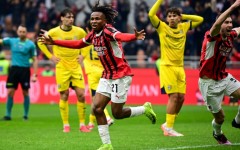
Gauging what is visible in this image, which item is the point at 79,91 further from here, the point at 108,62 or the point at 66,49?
the point at 108,62

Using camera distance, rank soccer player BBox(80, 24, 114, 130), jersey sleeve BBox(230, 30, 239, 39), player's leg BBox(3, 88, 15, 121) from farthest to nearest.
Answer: player's leg BBox(3, 88, 15, 121)
soccer player BBox(80, 24, 114, 130)
jersey sleeve BBox(230, 30, 239, 39)

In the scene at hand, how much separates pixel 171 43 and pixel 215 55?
3.01m

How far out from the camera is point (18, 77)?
774 inches

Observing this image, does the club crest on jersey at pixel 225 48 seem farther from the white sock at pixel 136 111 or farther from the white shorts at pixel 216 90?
the white sock at pixel 136 111

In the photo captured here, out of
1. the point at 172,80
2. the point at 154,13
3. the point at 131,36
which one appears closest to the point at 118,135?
the point at 172,80

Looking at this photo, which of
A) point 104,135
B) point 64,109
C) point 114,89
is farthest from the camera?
point 64,109

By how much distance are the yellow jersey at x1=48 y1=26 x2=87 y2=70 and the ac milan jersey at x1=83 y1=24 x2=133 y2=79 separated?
13.8 ft

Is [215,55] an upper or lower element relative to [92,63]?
upper

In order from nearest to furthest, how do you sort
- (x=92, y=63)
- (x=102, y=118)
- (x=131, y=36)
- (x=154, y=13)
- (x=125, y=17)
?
(x=131, y=36), (x=102, y=118), (x=154, y=13), (x=92, y=63), (x=125, y=17)

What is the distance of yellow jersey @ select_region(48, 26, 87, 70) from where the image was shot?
15727 mm

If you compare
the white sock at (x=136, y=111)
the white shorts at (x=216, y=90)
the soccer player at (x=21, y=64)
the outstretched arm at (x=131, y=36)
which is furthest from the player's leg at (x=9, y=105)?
the outstretched arm at (x=131, y=36)

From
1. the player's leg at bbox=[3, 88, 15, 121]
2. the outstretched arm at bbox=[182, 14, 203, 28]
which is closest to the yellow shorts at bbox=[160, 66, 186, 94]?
the outstretched arm at bbox=[182, 14, 203, 28]

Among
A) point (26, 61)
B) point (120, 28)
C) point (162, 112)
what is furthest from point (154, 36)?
point (26, 61)

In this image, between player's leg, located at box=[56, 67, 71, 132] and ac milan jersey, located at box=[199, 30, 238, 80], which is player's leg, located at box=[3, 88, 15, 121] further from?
ac milan jersey, located at box=[199, 30, 238, 80]
